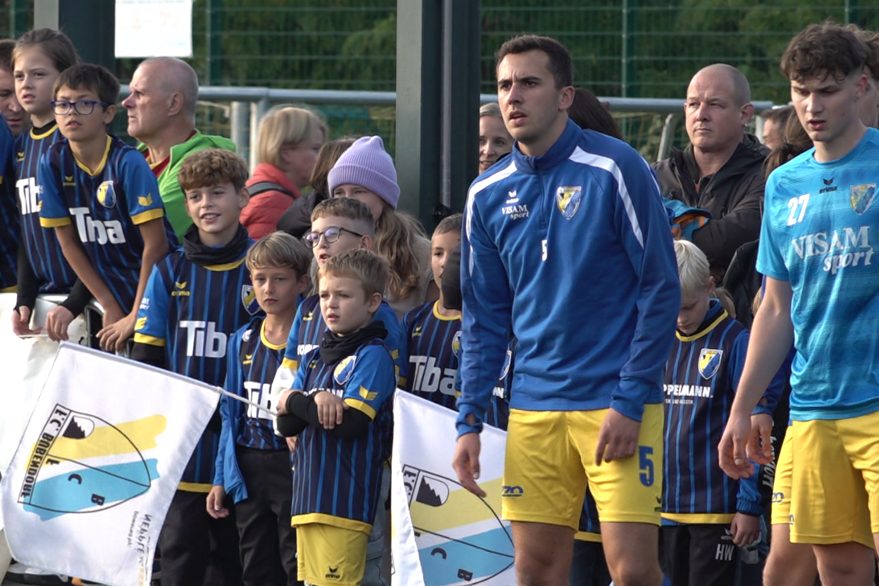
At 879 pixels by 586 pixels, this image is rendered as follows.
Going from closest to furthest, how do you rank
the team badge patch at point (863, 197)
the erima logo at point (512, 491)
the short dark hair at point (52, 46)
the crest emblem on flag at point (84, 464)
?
the team badge patch at point (863, 197) < the erima logo at point (512, 491) < the crest emblem on flag at point (84, 464) < the short dark hair at point (52, 46)

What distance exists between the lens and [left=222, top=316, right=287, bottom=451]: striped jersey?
6.93 metres

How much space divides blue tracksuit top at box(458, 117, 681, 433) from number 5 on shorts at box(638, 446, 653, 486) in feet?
0.51

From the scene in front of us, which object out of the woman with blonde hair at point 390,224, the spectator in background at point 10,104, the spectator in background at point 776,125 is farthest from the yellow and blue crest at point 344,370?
the spectator in background at point 10,104

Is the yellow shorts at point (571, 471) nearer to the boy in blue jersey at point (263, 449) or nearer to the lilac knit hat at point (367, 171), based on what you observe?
the boy in blue jersey at point (263, 449)

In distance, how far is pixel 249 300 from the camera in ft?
23.7

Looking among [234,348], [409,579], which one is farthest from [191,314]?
[409,579]

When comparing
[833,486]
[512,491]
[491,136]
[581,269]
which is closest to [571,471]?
[512,491]

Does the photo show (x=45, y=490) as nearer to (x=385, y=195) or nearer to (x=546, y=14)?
(x=385, y=195)

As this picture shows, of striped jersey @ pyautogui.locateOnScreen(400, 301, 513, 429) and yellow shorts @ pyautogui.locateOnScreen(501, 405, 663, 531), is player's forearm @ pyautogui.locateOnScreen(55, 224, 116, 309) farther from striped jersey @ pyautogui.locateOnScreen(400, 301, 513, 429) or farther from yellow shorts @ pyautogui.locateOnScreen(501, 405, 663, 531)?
yellow shorts @ pyautogui.locateOnScreen(501, 405, 663, 531)

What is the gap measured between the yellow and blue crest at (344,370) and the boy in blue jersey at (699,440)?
1267 mm

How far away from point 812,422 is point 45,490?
3267mm

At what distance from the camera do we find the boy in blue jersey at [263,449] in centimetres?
688

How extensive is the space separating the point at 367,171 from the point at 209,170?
69cm

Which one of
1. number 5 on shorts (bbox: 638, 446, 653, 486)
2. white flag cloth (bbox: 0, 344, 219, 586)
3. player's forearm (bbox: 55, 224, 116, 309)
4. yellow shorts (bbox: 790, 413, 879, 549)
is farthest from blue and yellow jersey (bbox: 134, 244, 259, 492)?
yellow shorts (bbox: 790, 413, 879, 549)
